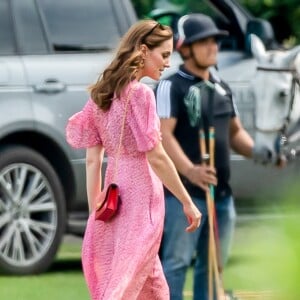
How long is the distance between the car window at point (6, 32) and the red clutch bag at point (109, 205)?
449cm

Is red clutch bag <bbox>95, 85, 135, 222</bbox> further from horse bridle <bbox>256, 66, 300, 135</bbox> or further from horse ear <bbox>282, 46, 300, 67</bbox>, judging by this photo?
horse ear <bbox>282, 46, 300, 67</bbox>

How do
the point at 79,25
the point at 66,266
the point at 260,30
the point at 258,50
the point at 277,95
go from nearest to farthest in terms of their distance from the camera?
the point at 277,95
the point at 258,50
the point at 79,25
the point at 260,30
the point at 66,266

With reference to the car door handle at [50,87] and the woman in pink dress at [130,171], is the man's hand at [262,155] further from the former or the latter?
→ the car door handle at [50,87]

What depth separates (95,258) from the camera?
6.11 meters

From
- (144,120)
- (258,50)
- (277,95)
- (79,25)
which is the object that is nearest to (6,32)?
(79,25)

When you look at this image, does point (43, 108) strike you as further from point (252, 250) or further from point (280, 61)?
point (252, 250)

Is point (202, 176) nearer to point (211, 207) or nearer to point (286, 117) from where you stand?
point (211, 207)

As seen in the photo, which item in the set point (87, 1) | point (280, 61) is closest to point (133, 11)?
point (87, 1)

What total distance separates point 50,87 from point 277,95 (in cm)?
181

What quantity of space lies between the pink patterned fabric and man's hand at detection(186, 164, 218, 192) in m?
0.95

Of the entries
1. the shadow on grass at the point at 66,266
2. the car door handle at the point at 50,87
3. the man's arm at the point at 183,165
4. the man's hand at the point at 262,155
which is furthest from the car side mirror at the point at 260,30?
the man's arm at the point at 183,165

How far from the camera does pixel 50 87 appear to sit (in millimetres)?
10195

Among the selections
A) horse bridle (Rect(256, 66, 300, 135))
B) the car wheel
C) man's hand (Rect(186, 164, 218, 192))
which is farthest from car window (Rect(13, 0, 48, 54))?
man's hand (Rect(186, 164, 218, 192))

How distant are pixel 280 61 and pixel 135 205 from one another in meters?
3.48
